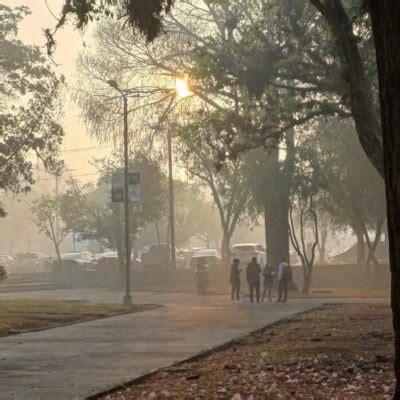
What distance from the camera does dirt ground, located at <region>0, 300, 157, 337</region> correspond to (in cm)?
2044

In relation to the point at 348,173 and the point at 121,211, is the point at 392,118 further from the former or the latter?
the point at 121,211

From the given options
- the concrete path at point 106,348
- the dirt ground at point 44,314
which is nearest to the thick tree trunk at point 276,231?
the dirt ground at point 44,314

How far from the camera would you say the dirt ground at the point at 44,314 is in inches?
805

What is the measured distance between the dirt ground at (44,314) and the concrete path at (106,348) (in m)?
0.82

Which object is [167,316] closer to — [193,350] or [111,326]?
[111,326]

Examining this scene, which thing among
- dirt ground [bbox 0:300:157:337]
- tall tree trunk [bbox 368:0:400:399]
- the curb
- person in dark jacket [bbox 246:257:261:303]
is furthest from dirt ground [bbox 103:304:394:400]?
person in dark jacket [bbox 246:257:261:303]

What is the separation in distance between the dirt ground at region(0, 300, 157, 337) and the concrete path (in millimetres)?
820

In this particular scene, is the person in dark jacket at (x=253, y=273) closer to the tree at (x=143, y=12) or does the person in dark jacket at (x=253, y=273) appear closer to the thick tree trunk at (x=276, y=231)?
the thick tree trunk at (x=276, y=231)

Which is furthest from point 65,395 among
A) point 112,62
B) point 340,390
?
point 112,62

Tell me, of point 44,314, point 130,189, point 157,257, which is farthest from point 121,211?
point 44,314

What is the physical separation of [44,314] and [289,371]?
552 inches

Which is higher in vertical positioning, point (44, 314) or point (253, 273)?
point (253, 273)

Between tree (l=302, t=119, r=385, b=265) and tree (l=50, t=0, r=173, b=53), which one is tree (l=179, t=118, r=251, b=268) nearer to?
tree (l=302, t=119, r=385, b=265)

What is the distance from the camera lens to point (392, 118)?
718 cm
